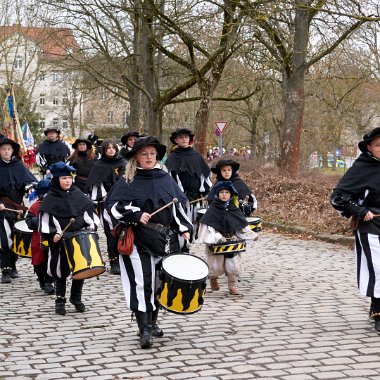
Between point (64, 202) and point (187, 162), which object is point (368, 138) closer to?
point (64, 202)

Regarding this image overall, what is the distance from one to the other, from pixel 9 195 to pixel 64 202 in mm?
2312

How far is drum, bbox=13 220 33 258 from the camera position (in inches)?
396

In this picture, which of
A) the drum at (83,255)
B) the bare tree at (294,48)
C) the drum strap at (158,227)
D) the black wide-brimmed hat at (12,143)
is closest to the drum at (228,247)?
the drum at (83,255)

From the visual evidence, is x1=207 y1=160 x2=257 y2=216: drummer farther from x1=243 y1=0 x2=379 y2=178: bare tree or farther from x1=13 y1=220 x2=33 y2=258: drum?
x1=243 y1=0 x2=379 y2=178: bare tree

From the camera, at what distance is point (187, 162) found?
1134 cm

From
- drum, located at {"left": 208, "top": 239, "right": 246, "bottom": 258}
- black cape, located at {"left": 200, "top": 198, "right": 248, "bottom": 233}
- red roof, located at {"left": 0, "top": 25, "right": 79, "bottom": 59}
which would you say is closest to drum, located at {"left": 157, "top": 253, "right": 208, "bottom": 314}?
drum, located at {"left": 208, "top": 239, "right": 246, "bottom": 258}

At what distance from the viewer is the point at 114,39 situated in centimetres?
3009

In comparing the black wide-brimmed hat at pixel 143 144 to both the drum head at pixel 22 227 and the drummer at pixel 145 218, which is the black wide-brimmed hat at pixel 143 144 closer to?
the drummer at pixel 145 218

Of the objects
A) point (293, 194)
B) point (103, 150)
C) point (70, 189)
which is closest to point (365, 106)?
point (293, 194)

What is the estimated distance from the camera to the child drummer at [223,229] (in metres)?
9.73

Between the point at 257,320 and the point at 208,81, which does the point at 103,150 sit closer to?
the point at 257,320

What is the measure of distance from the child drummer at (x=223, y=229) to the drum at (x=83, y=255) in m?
→ 1.69

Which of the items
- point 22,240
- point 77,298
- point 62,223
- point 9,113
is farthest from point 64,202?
point 9,113

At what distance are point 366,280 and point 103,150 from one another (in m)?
5.75
